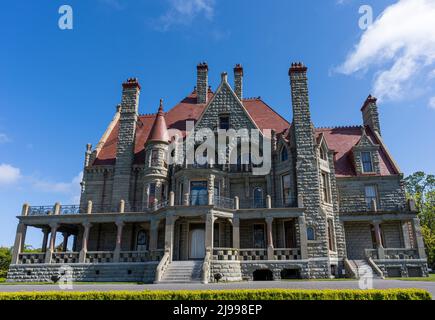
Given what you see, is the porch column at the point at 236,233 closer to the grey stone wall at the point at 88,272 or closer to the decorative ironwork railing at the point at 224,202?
the decorative ironwork railing at the point at 224,202

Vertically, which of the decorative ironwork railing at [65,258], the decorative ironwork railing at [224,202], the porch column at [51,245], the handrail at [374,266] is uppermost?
the decorative ironwork railing at [224,202]

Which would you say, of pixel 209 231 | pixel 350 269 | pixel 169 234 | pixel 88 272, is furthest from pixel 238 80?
pixel 88 272

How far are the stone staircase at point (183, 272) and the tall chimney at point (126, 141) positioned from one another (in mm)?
9288

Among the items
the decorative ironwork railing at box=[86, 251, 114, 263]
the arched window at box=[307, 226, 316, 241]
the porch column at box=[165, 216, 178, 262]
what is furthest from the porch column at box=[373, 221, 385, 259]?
the decorative ironwork railing at box=[86, 251, 114, 263]

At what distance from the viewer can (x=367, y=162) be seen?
99.6 ft

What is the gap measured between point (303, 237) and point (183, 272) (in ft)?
29.2

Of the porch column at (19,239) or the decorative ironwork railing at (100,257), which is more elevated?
the porch column at (19,239)

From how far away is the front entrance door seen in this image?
1050 inches

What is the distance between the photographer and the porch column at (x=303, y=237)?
24.2m

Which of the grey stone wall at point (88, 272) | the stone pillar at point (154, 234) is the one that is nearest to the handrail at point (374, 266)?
the grey stone wall at point (88, 272)

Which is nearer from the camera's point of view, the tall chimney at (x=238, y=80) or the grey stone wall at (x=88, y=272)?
the grey stone wall at (x=88, y=272)

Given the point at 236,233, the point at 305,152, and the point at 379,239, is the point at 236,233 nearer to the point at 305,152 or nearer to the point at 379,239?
the point at 305,152

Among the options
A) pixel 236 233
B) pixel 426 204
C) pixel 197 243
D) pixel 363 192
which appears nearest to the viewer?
pixel 236 233
